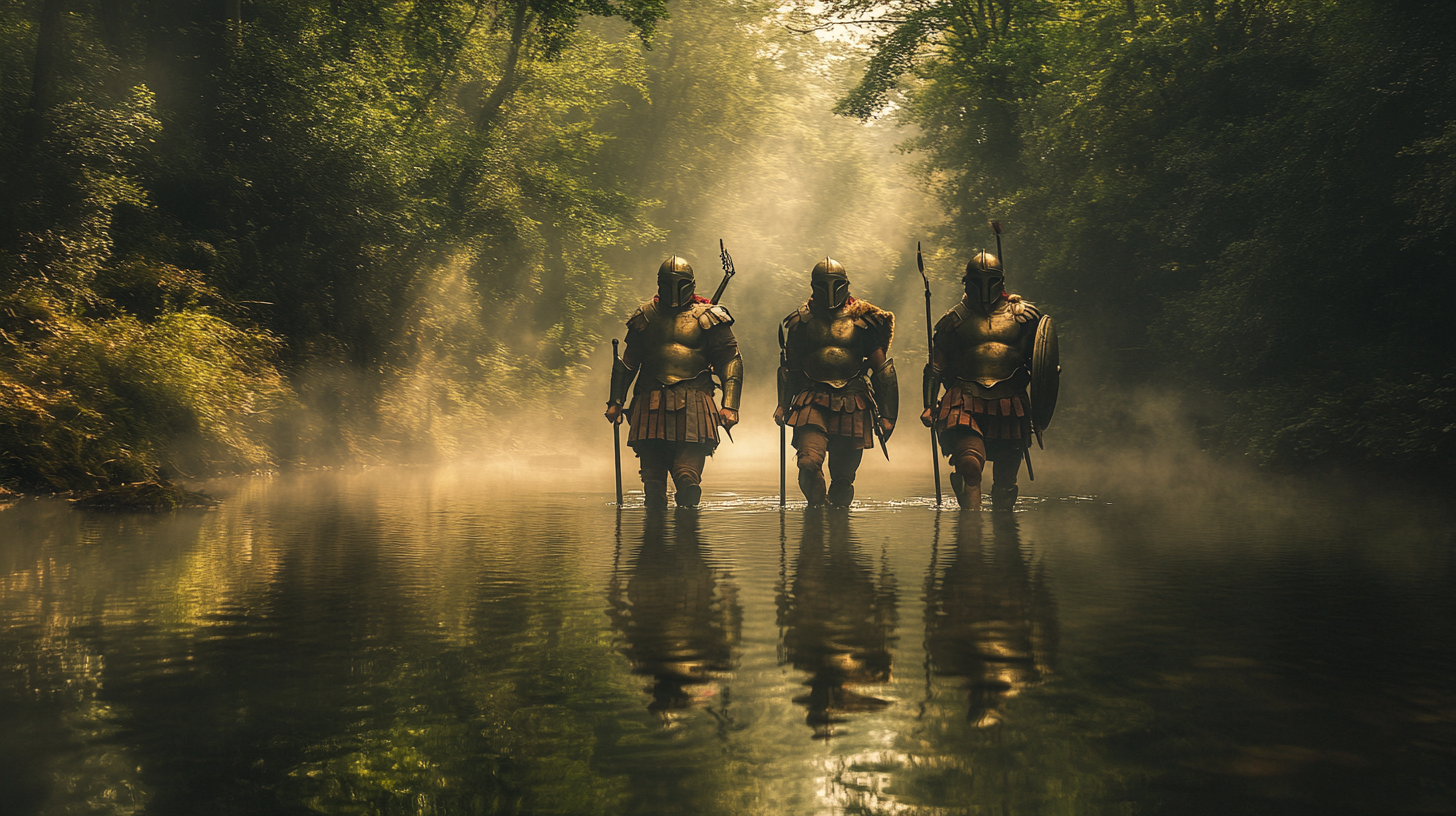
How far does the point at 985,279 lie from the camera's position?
12.4 m

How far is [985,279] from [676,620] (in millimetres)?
7289

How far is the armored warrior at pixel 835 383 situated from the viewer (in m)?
12.8

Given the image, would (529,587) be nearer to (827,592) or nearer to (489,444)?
(827,592)

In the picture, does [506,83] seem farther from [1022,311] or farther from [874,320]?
[1022,311]

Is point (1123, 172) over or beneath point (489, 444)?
over

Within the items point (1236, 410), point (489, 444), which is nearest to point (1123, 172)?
point (1236, 410)

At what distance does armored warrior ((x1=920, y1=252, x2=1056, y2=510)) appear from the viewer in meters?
12.2

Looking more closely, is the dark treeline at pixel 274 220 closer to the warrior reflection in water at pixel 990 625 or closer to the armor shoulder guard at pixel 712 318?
the armor shoulder guard at pixel 712 318

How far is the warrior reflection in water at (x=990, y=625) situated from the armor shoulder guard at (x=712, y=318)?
4.58 meters

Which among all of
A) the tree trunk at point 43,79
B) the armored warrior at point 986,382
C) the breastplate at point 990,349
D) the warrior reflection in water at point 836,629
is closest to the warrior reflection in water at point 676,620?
the warrior reflection in water at point 836,629

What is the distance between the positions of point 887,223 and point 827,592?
149 feet

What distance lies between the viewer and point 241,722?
3.98m

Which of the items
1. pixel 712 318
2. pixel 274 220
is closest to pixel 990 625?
pixel 712 318

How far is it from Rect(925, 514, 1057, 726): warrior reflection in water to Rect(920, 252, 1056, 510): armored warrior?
3381mm
